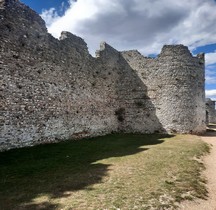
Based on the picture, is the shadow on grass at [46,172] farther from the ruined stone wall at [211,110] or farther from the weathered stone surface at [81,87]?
the ruined stone wall at [211,110]

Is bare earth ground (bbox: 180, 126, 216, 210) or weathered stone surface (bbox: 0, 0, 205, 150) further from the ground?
weathered stone surface (bbox: 0, 0, 205, 150)

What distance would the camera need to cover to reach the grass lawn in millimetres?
5801

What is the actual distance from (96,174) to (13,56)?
6.74m

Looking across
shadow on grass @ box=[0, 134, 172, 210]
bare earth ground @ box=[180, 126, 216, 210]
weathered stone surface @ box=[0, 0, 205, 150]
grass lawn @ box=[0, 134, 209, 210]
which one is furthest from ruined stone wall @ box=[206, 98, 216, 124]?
shadow on grass @ box=[0, 134, 172, 210]

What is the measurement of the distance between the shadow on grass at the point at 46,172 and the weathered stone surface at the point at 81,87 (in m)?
1.46

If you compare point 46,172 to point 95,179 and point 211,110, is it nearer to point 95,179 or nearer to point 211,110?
point 95,179

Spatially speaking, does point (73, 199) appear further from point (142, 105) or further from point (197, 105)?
point (197, 105)

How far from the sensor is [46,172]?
7.93 m

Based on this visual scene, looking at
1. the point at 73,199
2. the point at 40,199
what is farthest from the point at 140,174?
the point at 40,199

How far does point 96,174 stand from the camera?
25.9 ft

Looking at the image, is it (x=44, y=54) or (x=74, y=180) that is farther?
(x=44, y=54)

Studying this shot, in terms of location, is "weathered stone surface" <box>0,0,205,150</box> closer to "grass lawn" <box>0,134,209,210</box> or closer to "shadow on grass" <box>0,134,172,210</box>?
"shadow on grass" <box>0,134,172,210</box>

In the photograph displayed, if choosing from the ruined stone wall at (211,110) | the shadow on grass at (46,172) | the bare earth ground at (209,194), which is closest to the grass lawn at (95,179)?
the shadow on grass at (46,172)

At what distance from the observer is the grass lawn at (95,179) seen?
5.80m
